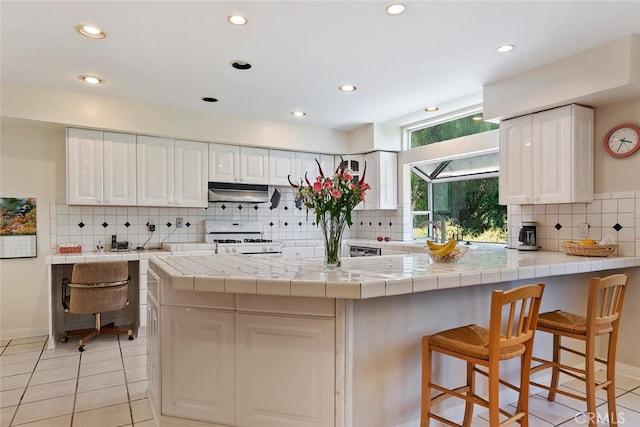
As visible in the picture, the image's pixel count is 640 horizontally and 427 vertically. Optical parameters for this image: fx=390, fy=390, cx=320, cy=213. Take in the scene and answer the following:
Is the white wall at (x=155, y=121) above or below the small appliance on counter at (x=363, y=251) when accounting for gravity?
above

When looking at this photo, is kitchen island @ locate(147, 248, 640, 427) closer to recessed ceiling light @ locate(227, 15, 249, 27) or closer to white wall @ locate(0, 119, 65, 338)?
recessed ceiling light @ locate(227, 15, 249, 27)

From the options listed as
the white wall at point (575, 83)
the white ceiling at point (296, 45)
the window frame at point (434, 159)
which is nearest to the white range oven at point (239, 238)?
the white ceiling at point (296, 45)

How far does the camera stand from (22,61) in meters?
3.16

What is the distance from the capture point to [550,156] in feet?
→ 10.9

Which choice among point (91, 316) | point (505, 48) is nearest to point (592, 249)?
point (505, 48)

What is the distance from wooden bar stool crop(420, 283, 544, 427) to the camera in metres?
1.79

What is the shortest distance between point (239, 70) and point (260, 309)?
2.25 meters

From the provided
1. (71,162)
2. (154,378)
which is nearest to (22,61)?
(71,162)

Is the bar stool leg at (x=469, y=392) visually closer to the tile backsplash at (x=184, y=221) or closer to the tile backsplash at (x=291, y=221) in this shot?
the tile backsplash at (x=291, y=221)

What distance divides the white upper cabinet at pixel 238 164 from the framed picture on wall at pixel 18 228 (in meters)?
1.93

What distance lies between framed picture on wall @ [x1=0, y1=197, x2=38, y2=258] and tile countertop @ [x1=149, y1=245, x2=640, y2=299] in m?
2.55

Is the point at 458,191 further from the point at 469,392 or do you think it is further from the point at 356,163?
the point at 469,392

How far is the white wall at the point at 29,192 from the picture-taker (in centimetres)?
410

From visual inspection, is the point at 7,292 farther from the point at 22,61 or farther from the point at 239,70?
the point at 239,70
